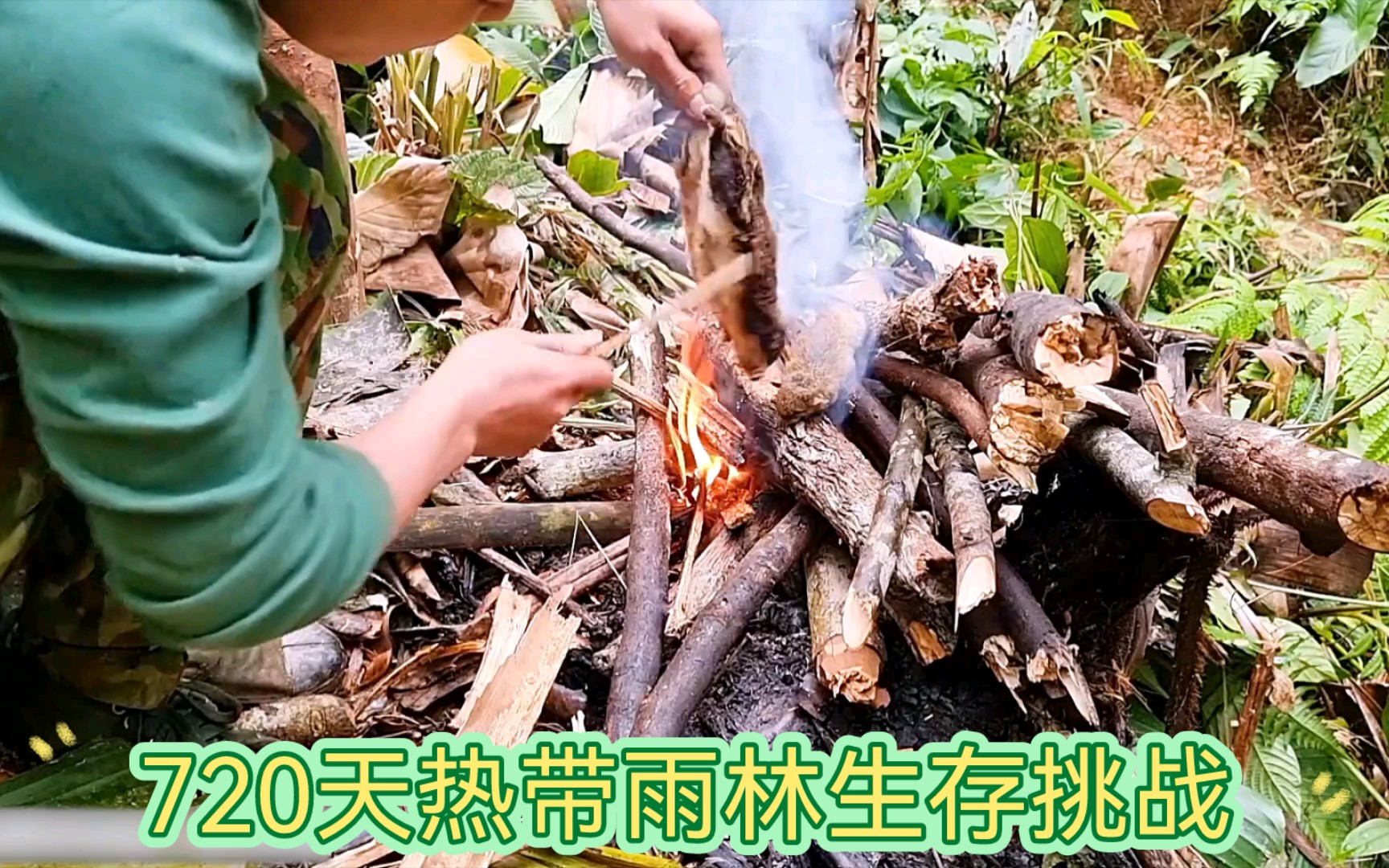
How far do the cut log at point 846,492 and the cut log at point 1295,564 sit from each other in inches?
20.2

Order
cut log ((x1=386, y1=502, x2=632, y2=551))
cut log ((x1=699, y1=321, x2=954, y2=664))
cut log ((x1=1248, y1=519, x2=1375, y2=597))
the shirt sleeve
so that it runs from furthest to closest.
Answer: cut log ((x1=386, y1=502, x2=632, y2=551)), cut log ((x1=1248, y1=519, x2=1375, y2=597)), cut log ((x1=699, y1=321, x2=954, y2=664)), the shirt sleeve

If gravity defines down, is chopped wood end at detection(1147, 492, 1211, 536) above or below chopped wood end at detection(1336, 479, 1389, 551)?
below

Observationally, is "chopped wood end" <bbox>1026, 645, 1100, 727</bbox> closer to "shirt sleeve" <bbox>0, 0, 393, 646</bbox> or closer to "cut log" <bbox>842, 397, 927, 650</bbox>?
"cut log" <bbox>842, 397, 927, 650</bbox>

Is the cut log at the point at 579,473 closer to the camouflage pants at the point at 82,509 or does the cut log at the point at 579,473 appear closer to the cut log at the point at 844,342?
the cut log at the point at 844,342

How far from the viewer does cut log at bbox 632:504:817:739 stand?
1481 mm

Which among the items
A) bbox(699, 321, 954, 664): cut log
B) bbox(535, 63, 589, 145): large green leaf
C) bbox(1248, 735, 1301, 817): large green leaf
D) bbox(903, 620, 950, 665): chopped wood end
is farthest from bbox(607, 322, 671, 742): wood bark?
bbox(535, 63, 589, 145): large green leaf

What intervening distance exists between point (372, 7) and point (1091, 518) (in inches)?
41.0

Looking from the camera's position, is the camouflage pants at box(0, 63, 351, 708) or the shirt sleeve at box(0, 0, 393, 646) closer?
the shirt sleeve at box(0, 0, 393, 646)

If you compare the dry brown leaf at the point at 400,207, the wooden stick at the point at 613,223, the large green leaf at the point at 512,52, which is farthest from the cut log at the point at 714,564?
the large green leaf at the point at 512,52

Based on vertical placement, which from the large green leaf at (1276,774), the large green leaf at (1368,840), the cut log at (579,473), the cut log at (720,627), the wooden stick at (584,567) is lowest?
the large green leaf at (1276,774)

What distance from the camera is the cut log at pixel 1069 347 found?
4.28ft

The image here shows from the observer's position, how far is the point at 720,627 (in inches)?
62.0

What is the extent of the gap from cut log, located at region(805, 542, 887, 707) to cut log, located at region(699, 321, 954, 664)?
0.07 metres

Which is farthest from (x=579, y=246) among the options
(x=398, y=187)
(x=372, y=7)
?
(x=372, y=7)
